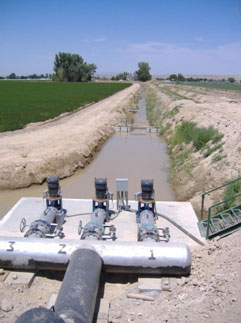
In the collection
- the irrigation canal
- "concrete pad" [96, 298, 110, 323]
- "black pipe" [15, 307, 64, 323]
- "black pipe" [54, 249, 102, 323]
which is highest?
"black pipe" [15, 307, 64, 323]

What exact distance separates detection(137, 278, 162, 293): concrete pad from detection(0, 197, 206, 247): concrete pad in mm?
1840

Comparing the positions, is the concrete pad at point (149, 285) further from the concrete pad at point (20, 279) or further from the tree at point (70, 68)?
the tree at point (70, 68)

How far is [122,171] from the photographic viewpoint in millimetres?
17609

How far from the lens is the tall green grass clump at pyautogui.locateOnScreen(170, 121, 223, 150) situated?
17917mm

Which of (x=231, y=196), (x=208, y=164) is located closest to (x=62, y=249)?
(x=231, y=196)

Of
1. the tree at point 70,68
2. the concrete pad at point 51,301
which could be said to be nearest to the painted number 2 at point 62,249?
the concrete pad at point 51,301

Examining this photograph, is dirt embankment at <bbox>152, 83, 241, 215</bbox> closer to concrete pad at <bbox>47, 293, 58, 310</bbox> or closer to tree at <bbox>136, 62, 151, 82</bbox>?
concrete pad at <bbox>47, 293, 58, 310</bbox>

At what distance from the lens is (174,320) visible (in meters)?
5.61

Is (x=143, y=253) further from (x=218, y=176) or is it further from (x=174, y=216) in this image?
(x=218, y=176)

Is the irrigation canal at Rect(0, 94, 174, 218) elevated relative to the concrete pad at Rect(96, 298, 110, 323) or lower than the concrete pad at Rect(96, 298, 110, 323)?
lower

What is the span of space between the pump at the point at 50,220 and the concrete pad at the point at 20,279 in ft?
3.40

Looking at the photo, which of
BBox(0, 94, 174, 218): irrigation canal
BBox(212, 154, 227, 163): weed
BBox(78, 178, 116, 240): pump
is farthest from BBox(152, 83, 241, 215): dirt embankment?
BBox(78, 178, 116, 240): pump

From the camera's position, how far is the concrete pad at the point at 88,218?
30.7 feet

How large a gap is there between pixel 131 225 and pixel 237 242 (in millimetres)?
3432
